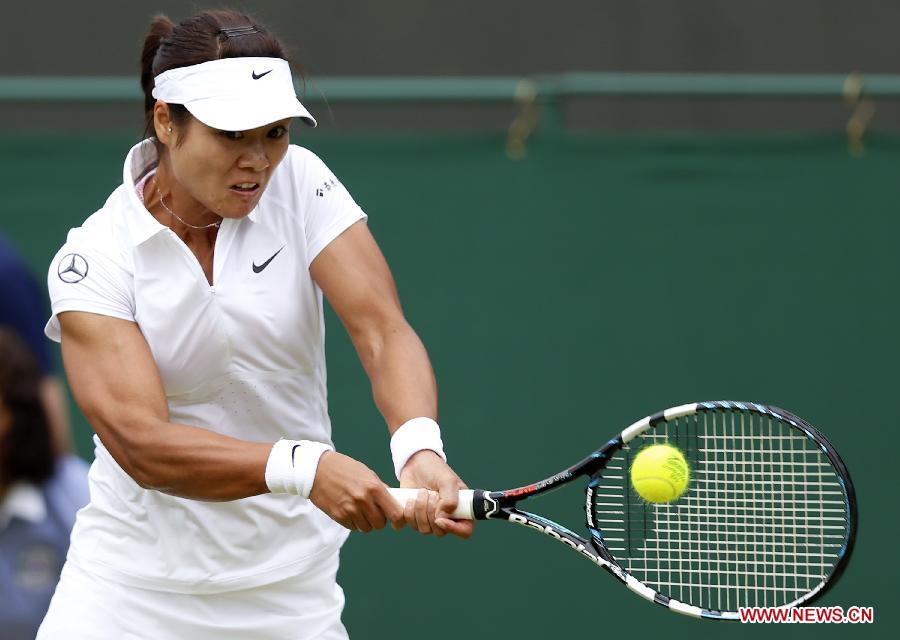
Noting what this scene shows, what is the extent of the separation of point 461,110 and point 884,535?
1802 mm

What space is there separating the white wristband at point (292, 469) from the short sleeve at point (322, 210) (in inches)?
17.3

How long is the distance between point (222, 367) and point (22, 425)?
0.58 meters

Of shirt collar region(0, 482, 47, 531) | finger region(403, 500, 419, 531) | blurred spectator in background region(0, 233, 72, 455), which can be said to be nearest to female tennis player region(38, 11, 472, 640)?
finger region(403, 500, 419, 531)

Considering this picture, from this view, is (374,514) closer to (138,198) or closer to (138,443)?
(138,443)

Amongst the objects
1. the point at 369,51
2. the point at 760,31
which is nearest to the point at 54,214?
the point at 369,51

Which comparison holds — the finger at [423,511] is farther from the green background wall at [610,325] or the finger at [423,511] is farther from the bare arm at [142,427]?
the green background wall at [610,325]

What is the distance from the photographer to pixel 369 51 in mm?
4688

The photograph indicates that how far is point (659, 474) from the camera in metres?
2.80

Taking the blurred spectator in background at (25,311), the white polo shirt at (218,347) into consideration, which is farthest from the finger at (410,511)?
the blurred spectator in background at (25,311)

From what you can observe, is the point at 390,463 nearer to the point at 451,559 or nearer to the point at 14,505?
the point at 451,559

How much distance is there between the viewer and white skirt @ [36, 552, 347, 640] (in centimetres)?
284

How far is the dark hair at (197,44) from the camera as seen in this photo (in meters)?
2.73

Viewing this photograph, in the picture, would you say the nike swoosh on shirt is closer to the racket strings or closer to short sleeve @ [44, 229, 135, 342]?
short sleeve @ [44, 229, 135, 342]

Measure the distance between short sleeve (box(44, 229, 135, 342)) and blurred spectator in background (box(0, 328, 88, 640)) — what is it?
45cm
